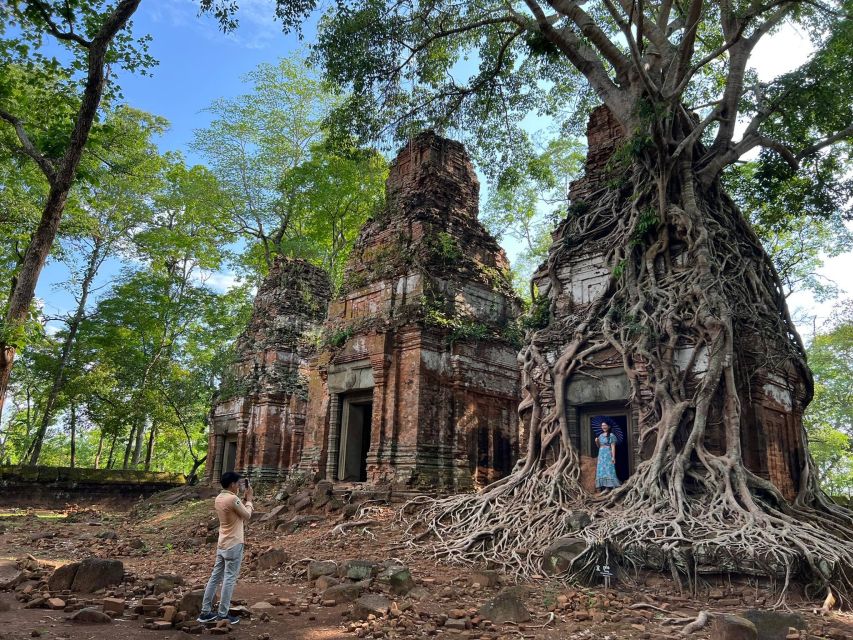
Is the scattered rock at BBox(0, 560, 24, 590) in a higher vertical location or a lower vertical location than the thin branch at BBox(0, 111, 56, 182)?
lower

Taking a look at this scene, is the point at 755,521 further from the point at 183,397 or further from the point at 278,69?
the point at 278,69

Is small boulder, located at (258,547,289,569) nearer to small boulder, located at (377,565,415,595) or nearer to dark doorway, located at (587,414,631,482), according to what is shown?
small boulder, located at (377,565,415,595)

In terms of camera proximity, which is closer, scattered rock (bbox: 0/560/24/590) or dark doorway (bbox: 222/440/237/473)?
scattered rock (bbox: 0/560/24/590)

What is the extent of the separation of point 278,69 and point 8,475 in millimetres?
17777

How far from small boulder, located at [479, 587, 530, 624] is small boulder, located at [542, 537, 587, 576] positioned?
4.87 feet

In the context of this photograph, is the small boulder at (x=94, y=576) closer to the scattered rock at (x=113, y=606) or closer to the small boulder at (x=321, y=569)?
the scattered rock at (x=113, y=606)

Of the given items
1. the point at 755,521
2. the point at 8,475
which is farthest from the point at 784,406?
the point at 8,475

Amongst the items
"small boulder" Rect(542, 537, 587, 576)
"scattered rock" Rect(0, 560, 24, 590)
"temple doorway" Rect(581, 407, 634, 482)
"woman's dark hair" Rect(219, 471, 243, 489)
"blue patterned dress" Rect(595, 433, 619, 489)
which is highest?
"temple doorway" Rect(581, 407, 634, 482)

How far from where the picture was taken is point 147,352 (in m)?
23.9

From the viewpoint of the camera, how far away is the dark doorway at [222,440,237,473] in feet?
61.2

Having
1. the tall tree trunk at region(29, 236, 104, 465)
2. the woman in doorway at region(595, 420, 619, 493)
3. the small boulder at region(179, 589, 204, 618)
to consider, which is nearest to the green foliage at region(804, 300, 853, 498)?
the woman in doorway at region(595, 420, 619, 493)

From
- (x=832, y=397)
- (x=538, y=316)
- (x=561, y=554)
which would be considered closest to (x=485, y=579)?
(x=561, y=554)

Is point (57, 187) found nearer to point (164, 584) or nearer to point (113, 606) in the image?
point (164, 584)

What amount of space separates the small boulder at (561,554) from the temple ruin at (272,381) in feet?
36.4
